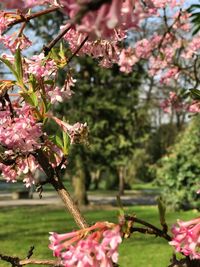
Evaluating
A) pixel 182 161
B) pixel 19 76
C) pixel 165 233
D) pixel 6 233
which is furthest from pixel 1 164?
pixel 182 161

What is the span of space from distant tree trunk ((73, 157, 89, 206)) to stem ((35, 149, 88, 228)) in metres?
17.0

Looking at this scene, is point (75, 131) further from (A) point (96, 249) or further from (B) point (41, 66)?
(A) point (96, 249)

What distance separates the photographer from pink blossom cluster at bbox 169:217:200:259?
1.10 metres

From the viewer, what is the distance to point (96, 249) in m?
1.00

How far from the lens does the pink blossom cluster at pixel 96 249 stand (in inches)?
39.3

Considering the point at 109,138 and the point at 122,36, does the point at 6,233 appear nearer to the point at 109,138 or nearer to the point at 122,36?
the point at 109,138

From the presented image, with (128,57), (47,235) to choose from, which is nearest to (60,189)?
(128,57)

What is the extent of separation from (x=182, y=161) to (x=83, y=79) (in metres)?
4.56

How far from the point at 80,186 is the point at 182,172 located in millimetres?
4731

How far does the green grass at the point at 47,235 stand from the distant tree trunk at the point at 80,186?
4.89 ft

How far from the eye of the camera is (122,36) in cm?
175

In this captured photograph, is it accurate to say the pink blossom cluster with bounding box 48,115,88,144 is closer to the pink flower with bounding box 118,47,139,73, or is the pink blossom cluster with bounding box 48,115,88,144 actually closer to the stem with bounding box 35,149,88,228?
the stem with bounding box 35,149,88,228

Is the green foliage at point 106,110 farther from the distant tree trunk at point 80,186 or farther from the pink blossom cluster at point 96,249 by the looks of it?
the pink blossom cluster at point 96,249

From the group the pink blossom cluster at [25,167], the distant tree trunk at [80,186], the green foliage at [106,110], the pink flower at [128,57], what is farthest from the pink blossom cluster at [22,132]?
the distant tree trunk at [80,186]
